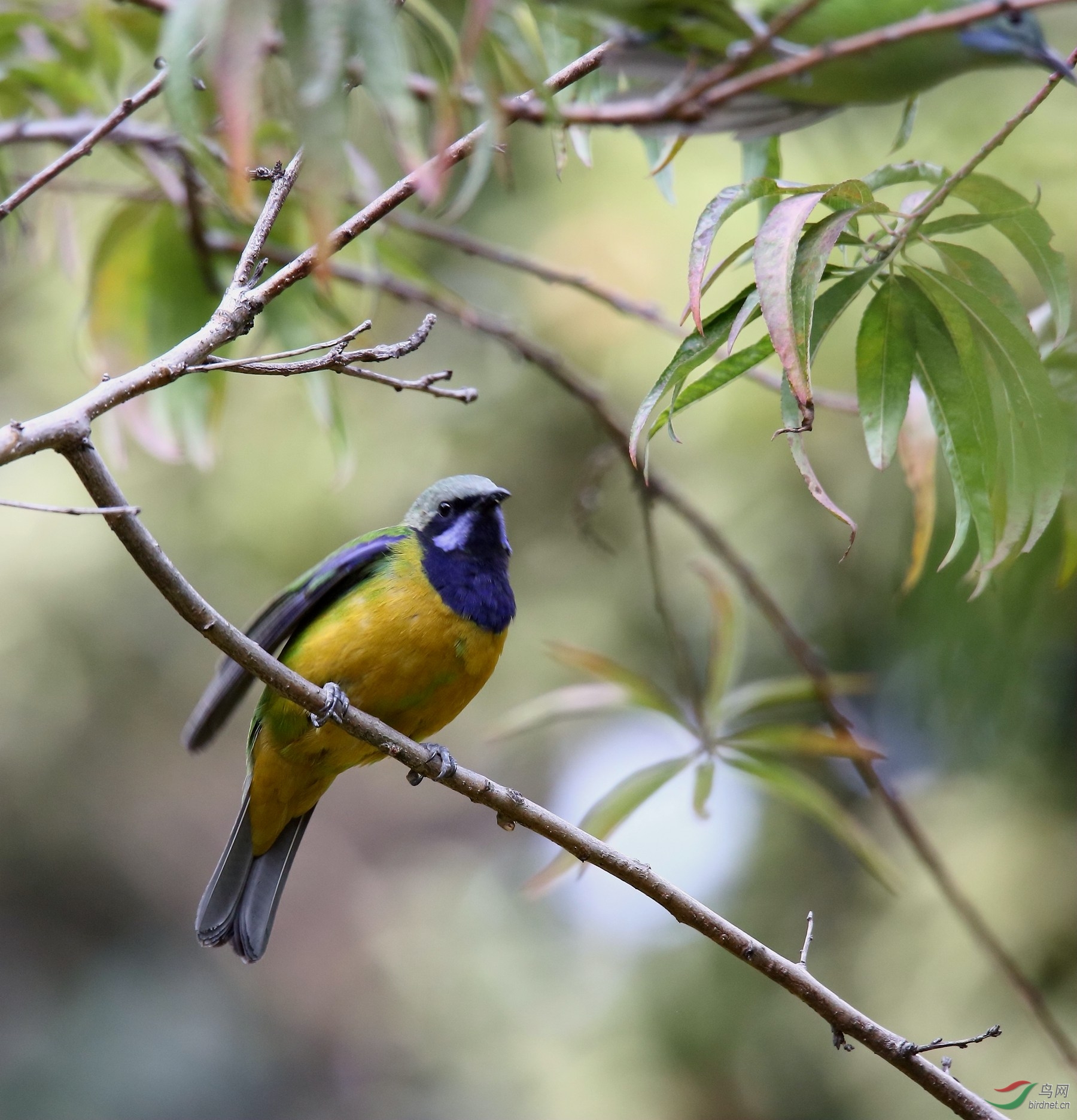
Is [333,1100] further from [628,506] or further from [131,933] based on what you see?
[628,506]

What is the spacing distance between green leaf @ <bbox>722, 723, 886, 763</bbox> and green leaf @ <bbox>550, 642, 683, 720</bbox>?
217mm

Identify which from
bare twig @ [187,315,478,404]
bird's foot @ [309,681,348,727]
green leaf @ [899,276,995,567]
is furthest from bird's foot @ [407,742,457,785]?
green leaf @ [899,276,995,567]

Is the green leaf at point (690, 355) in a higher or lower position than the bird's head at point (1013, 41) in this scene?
lower

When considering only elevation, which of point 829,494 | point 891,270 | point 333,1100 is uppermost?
point 829,494

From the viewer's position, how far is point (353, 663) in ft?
11.0

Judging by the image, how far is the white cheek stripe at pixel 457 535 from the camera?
147 inches

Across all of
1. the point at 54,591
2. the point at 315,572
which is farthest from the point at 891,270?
the point at 54,591

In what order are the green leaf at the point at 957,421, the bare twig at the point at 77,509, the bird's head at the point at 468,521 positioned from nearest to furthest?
the bare twig at the point at 77,509
the green leaf at the point at 957,421
the bird's head at the point at 468,521

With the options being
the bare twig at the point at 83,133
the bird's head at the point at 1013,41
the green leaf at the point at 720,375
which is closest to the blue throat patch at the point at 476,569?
the green leaf at the point at 720,375

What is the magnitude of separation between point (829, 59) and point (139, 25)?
10.3ft

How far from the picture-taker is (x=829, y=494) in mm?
5180

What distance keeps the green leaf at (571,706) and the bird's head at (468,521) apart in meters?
0.52

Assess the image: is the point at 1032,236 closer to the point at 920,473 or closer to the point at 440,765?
the point at 920,473

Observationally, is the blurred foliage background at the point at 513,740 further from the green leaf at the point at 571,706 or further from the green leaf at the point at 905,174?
the green leaf at the point at 905,174
